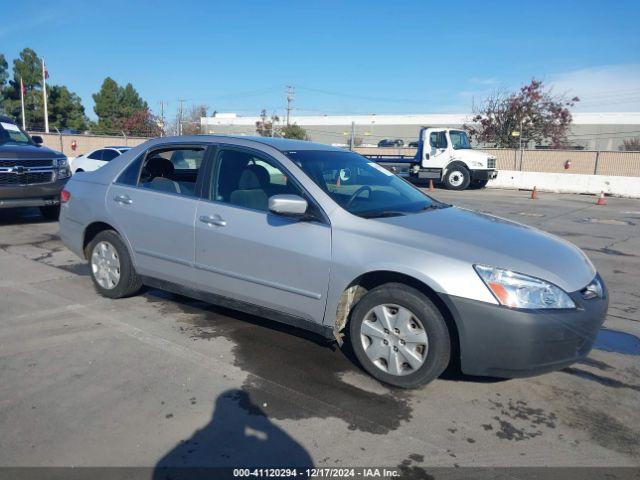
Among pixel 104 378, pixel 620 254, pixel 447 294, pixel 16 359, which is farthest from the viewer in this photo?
pixel 620 254

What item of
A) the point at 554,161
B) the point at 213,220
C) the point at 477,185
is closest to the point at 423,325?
the point at 213,220

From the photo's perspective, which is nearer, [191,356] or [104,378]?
[104,378]

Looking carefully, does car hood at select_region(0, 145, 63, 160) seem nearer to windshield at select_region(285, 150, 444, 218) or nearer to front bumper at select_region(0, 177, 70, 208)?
front bumper at select_region(0, 177, 70, 208)

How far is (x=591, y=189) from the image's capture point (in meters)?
22.3

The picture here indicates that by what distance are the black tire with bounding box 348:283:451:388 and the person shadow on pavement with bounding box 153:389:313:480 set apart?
3.00ft

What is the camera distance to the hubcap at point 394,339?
353 centimetres

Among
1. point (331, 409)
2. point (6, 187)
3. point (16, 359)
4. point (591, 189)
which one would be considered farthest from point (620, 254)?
point (591, 189)

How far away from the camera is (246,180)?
4.51 metres

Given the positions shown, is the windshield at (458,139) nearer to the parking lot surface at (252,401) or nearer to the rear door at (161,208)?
the parking lot surface at (252,401)

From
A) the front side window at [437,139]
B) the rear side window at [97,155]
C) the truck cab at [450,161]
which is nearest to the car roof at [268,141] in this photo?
the rear side window at [97,155]

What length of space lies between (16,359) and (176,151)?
2.28m

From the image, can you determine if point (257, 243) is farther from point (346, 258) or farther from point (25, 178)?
point (25, 178)

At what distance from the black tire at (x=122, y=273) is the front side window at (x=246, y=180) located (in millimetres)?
1282

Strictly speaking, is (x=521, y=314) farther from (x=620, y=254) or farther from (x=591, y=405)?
(x=620, y=254)
